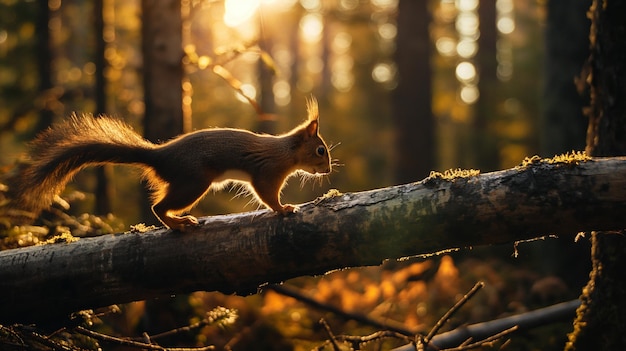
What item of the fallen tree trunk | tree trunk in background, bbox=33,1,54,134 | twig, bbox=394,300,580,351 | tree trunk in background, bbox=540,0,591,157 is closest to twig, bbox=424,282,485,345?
the fallen tree trunk

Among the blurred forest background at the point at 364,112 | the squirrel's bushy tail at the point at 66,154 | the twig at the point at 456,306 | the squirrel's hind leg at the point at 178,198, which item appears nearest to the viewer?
the twig at the point at 456,306

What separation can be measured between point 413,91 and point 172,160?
29.2ft

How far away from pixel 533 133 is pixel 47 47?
392 inches

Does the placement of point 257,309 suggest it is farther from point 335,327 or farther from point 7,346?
point 7,346

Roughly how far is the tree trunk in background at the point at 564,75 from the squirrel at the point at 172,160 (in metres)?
4.51

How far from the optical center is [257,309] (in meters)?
7.25

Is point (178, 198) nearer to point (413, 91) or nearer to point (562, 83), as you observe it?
point (562, 83)

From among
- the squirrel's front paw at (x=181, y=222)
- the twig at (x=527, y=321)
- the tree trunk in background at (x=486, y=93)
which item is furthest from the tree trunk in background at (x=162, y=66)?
the tree trunk in background at (x=486, y=93)

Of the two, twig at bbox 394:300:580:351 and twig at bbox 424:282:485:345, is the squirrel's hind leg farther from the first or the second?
twig at bbox 394:300:580:351

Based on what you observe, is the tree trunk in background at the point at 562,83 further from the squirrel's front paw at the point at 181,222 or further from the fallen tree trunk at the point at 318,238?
the squirrel's front paw at the point at 181,222

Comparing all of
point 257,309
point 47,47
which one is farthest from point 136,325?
point 47,47

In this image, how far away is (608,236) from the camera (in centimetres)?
407

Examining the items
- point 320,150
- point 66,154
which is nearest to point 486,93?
point 320,150

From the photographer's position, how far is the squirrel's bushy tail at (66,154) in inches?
143
